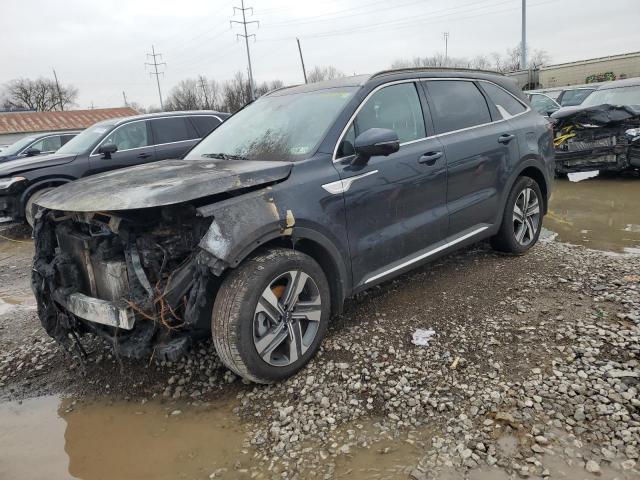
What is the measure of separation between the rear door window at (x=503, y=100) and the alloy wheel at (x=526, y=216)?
791 millimetres

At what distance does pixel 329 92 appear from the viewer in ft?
12.6

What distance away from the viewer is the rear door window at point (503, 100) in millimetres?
4750

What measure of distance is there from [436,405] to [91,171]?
7.29 meters

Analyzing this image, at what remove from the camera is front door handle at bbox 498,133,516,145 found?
178 inches

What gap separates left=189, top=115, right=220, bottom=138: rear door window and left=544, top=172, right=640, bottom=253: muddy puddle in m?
6.04

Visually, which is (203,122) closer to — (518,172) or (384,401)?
(518,172)

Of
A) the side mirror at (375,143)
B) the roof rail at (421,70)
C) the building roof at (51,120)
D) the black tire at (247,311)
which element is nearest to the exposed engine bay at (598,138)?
the roof rail at (421,70)

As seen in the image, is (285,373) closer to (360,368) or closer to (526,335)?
(360,368)

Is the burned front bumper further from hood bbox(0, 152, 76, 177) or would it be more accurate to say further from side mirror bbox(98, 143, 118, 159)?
side mirror bbox(98, 143, 118, 159)

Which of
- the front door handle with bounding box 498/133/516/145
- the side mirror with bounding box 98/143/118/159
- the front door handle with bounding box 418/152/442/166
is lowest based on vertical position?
the front door handle with bounding box 418/152/442/166

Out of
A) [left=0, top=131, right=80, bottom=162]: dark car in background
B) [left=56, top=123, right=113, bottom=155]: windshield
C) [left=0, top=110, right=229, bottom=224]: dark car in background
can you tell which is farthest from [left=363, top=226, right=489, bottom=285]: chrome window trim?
[left=0, top=131, right=80, bottom=162]: dark car in background

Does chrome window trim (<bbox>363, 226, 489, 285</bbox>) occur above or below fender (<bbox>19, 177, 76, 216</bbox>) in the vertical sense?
below

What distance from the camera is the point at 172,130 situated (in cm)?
891

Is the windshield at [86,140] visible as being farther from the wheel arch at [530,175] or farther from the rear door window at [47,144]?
the wheel arch at [530,175]
